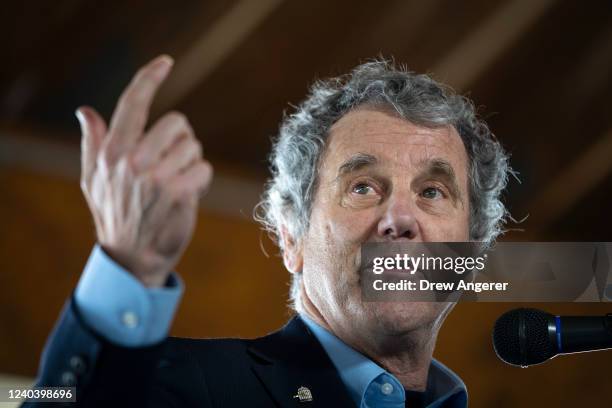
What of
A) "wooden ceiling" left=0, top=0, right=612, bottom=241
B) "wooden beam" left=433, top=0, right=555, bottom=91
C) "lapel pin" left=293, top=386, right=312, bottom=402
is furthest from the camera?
"wooden beam" left=433, top=0, right=555, bottom=91

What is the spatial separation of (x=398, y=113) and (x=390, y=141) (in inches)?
2.7

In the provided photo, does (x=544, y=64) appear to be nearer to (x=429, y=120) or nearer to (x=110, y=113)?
(x=110, y=113)

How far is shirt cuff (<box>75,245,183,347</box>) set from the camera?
89 cm

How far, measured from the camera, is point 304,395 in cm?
131

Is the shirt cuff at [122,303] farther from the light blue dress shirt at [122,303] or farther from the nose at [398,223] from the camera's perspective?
the nose at [398,223]

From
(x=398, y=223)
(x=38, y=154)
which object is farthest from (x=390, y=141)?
(x=38, y=154)

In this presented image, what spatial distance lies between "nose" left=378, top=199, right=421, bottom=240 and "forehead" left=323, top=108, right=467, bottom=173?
9 centimetres

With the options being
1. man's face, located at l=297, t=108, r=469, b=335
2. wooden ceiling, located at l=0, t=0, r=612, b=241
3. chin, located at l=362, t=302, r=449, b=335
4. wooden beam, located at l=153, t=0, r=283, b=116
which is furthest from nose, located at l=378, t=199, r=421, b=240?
wooden beam, located at l=153, t=0, r=283, b=116

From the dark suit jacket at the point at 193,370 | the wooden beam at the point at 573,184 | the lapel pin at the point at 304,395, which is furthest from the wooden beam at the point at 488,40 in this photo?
the lapel pin at the point at 304,395

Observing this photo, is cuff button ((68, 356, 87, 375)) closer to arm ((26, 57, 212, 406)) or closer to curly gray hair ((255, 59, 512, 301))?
arm ((26, 57, 212, 406))

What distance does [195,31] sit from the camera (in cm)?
311

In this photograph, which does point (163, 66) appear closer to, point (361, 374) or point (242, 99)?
point (361, 374)

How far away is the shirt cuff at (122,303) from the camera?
89cm

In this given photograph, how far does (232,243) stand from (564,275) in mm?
1634
